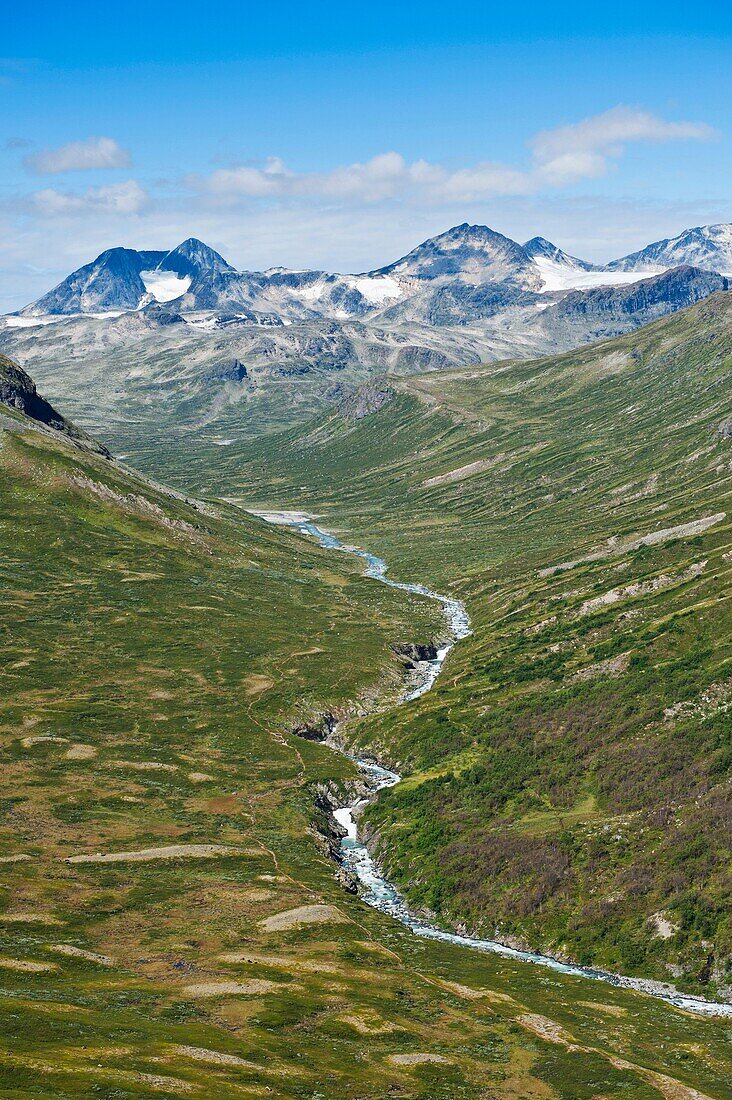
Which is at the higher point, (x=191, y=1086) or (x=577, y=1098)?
(x=191, y=1086)

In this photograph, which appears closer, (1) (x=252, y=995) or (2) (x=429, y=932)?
(1) (x=252, y=995)

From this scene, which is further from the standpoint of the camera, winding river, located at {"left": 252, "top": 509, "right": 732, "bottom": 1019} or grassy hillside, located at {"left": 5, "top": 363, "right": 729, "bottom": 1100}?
winding river, located at {"left": 252, "top": 509, "right": 732, "bottom": 1019}

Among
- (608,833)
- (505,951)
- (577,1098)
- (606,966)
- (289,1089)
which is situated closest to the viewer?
(289,1089)

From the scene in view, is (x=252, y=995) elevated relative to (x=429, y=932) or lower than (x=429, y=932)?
elevated

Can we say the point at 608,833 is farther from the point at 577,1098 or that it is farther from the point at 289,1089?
the point at 289,1089

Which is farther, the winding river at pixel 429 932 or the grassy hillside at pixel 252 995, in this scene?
the winding river at pixel 429 932

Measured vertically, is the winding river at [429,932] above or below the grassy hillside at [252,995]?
below

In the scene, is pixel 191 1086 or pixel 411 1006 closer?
pixel 191 1086

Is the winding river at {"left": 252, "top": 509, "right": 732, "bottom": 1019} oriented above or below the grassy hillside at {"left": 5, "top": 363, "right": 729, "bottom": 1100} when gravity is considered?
below

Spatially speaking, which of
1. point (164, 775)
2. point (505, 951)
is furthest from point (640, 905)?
point (164, 775)

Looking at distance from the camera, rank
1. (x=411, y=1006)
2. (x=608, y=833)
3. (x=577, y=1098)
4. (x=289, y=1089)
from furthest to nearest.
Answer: (x=608, y=833), (x=411, y=1006), (x=577, y=1098), (x=289, y=1089)

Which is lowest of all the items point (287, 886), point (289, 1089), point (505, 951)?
point (505, 951)
